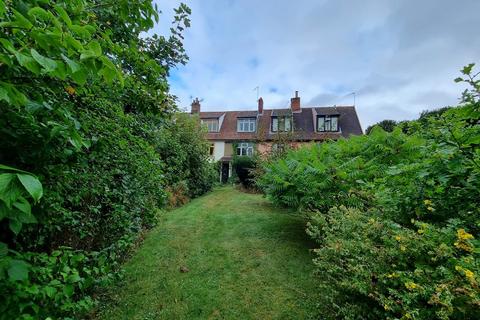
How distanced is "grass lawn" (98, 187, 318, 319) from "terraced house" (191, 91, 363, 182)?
15373 millimetres

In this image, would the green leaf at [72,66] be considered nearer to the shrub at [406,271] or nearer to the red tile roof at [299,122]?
the shrub at [406,271]

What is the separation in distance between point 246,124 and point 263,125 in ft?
6.27

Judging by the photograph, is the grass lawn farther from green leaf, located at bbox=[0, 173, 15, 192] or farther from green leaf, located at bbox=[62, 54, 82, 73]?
green leaf, located at bbox=[62, 54, 82, 73]

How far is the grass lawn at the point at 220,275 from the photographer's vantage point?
3491 mm

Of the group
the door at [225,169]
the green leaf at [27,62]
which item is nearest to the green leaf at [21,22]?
the green leaf at [27,62]

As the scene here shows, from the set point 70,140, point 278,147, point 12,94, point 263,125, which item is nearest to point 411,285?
point 70,140

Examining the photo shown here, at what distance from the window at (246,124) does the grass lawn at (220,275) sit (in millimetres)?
18760

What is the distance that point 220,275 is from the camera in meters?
4.38

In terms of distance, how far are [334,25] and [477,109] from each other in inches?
311

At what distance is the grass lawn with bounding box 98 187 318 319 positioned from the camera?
3491 mm

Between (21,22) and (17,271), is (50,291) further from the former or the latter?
(21,22)

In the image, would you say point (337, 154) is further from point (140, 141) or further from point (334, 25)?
point (334, 25)

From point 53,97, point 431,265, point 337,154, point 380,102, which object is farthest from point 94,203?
point 380,102

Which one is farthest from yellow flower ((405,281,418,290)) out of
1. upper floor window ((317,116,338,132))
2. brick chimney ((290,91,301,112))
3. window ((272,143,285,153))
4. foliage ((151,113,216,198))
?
brick chimney ((290,91,301,112))
